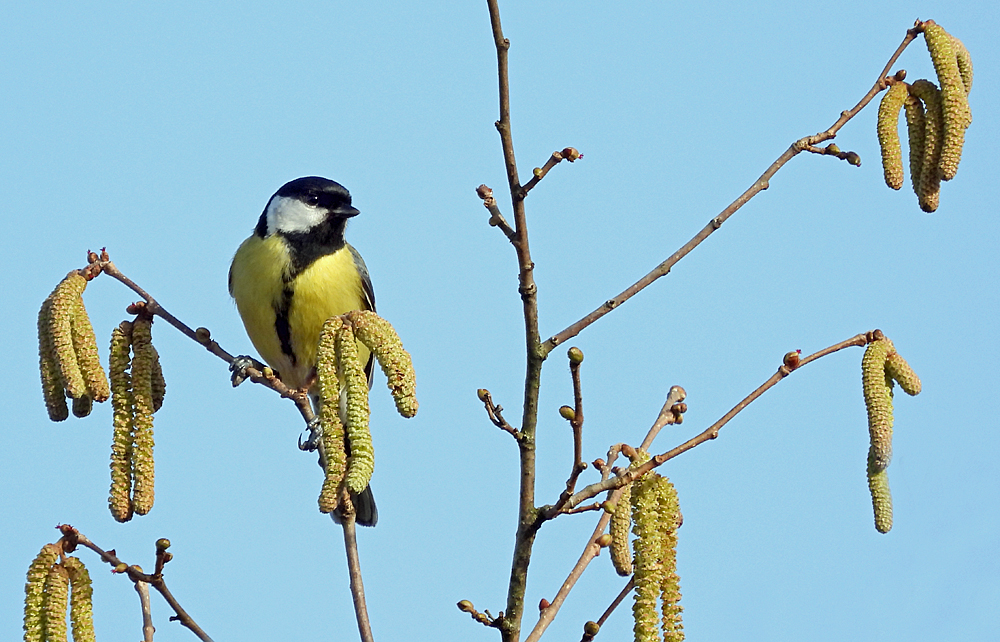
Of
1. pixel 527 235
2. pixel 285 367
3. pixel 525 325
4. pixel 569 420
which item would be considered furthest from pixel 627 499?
pixel 285 367

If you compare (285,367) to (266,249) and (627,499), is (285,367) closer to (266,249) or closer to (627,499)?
(266,249)

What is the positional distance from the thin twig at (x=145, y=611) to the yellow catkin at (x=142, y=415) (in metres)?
0.27

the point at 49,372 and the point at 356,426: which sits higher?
the point at 49,372

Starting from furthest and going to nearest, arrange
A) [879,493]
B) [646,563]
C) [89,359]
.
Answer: [89,359]
[879,493]
[646,563]

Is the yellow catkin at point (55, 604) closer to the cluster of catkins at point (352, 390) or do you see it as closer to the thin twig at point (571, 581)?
the cluster of catkins at point (352, 390)

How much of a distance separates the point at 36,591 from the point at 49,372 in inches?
20.1

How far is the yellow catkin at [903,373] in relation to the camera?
2.50 meters

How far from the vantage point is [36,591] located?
2.38 meters

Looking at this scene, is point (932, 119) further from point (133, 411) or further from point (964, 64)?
point (133, 411)

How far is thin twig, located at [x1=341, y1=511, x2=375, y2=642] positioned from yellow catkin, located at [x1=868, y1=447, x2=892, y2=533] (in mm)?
1184

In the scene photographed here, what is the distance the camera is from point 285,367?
5.03m

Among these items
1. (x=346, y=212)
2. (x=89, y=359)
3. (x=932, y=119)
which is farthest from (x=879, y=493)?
(x=346, y=212)

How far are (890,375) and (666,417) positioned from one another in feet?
1.74

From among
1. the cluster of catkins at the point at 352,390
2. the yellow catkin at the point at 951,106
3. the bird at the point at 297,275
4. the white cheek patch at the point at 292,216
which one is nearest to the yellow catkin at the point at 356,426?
the cluster of catkins at the point at 352,390
